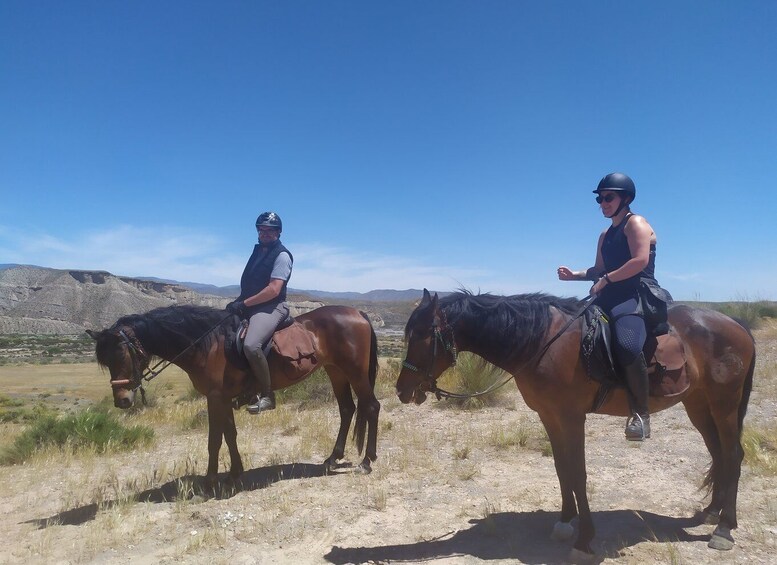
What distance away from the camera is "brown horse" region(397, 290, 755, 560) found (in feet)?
13.4

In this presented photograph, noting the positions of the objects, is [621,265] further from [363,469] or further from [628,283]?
[363,469]

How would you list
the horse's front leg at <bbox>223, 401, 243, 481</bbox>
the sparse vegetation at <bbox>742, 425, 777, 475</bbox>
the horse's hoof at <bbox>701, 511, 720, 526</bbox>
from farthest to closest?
the horse's front leg at <bbox>223, 401, 243, 481</bbox> → the sparse vegetation at <bbox>742, 425, 777, 475</bbox> → the horse's hoof at <bbox>701, 511, 720, 526</bbox>

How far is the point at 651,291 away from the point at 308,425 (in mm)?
6390

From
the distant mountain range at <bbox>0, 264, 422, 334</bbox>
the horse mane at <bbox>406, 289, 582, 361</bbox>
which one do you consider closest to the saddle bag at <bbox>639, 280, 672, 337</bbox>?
the horse mane at <bbox>406, 289, 582, 361</bbox>

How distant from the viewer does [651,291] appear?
165 inches

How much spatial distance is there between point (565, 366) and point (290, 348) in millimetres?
3375

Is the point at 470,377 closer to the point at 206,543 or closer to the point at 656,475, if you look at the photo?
the point at 656,475

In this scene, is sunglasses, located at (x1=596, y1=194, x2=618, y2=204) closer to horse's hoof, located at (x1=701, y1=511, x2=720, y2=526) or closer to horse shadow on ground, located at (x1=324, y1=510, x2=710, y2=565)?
horse shadow on ground, located at (x1=324, y1=510, x2=710, y2=565)

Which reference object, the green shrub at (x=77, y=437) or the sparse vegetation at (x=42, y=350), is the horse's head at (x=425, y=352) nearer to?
the green shrub at (x=77, y=437)

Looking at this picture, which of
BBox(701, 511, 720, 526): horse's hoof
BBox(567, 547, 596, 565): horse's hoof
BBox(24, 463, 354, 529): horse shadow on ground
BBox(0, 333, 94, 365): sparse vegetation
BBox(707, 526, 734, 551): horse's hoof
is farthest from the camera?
BBox(0, 333, 94, 365): sparse vegetation

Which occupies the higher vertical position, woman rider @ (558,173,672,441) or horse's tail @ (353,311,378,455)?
woman rider @ (558,173,672,441)

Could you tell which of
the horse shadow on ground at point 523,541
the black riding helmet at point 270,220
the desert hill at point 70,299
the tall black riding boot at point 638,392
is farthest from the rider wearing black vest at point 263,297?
the desert hill at point 70,299

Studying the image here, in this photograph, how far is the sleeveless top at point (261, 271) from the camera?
6340 millimetres

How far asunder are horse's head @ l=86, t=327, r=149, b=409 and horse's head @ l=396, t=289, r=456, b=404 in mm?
3202
